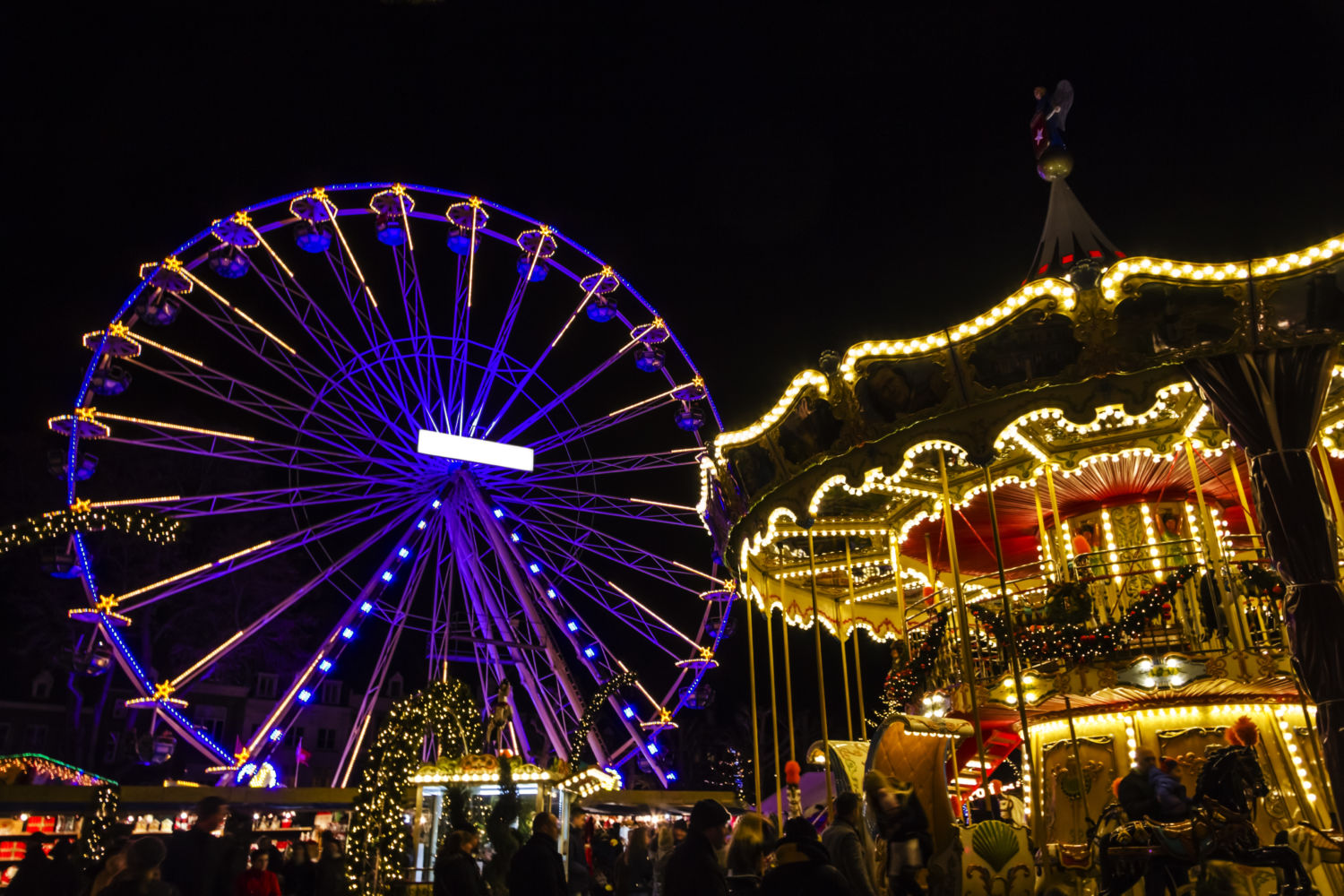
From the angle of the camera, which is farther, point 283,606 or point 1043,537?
point 283,606

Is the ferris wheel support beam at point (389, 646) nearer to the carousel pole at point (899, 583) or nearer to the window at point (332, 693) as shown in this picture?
the carousel pole at point (899, 583)

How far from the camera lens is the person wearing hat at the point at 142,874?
365 centimetres

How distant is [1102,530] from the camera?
34.1 ft

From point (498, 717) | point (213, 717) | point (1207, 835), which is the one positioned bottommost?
point (1207, 835)

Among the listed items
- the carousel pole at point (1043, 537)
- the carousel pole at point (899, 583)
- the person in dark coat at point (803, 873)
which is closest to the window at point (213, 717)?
the carousel pole at point (899, 583)

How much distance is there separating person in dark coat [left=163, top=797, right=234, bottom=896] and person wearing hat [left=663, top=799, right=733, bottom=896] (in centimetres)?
211

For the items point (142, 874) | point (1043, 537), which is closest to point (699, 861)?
point (142, 874)

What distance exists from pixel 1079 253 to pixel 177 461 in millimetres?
21031

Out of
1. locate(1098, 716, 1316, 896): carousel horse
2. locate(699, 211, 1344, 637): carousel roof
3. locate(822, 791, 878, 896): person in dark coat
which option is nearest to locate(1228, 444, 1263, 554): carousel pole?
locate(699, 211, 1344, 637): carousel roof

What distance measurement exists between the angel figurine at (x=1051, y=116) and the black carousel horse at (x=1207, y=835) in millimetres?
7790

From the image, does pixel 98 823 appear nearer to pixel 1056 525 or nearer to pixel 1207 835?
pixel 1056 525

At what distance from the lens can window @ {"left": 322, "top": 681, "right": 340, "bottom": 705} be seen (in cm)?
3862

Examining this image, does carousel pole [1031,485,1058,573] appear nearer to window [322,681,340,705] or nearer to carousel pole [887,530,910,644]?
carousel pole [887,530,910,644]

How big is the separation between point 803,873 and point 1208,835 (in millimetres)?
3613
